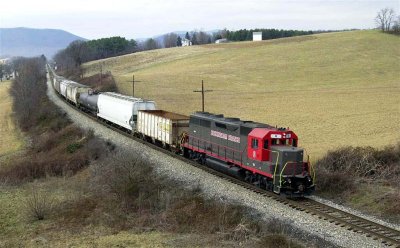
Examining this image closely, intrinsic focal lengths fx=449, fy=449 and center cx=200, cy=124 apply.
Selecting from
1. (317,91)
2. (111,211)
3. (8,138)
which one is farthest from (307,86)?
(111,211)

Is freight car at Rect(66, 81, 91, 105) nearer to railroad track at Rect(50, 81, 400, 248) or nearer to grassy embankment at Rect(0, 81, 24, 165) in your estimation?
grassy embankment at Rect(0, 81, 24, 165)

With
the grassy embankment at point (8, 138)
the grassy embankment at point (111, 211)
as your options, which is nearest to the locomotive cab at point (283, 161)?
the grassy embankment at point (111, 211)

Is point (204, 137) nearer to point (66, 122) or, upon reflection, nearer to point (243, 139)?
point (243, 139)

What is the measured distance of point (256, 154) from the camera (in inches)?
899

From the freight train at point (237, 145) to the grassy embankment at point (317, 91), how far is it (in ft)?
8.61

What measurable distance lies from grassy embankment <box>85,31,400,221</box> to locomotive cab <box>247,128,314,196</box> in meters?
2.15

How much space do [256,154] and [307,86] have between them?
5800cm

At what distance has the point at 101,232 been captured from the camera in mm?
19281

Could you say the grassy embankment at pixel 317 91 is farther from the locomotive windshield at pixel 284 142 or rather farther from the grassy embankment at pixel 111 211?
the grassy embankment at pixel 111 211

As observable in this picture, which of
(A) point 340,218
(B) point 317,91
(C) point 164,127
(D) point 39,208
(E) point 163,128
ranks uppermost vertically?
(B) point 317,91

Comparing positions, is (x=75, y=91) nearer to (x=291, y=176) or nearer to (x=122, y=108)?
(x=122, y=108)

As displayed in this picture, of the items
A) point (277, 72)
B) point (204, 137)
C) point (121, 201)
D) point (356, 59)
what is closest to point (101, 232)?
point (121, 201)

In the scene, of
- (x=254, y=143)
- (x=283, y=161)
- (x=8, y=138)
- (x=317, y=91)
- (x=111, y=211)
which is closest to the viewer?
(x=283, y=161)

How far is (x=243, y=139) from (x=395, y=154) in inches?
347
